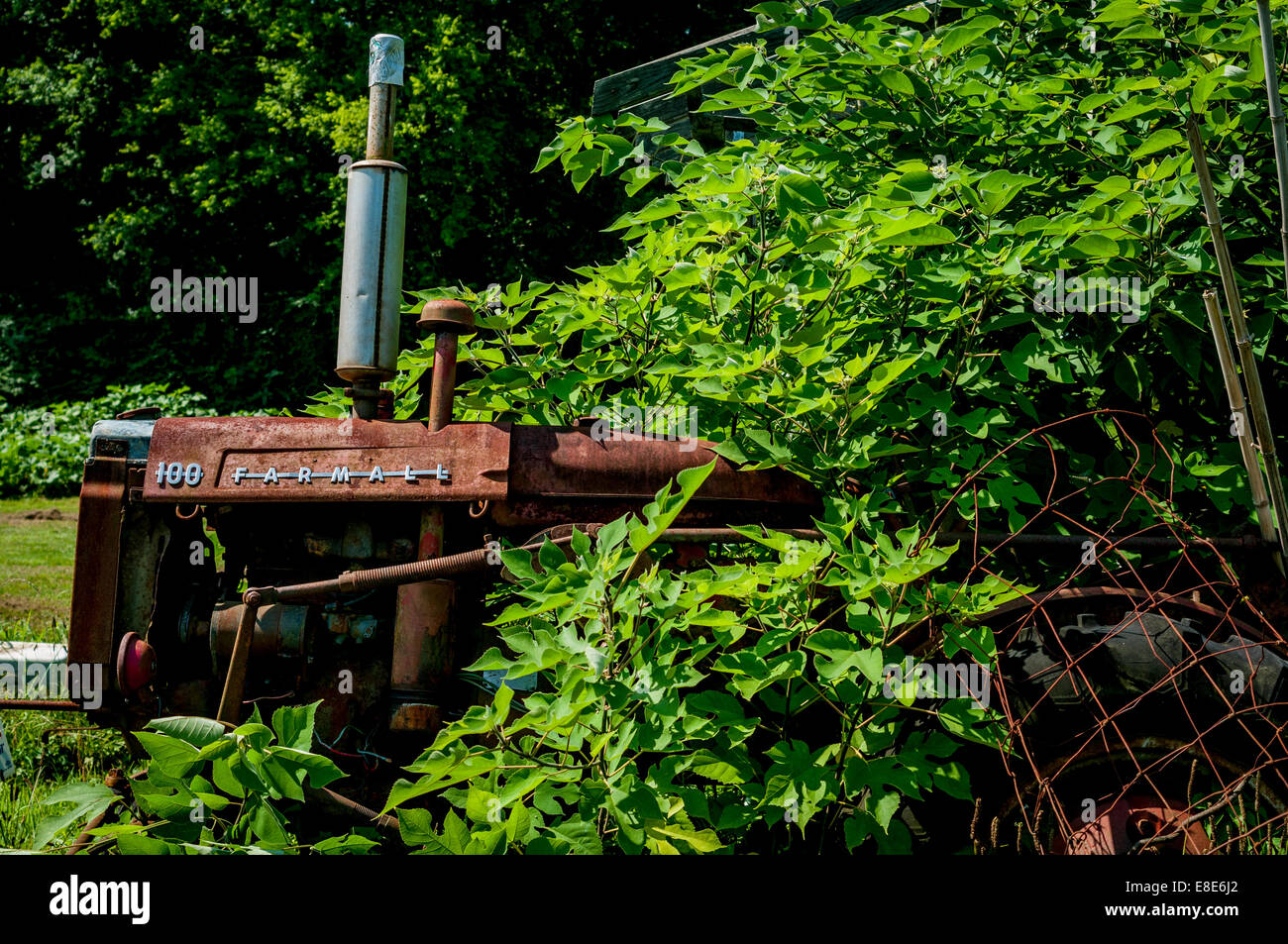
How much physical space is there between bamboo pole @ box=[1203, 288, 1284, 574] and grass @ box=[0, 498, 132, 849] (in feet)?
9.04

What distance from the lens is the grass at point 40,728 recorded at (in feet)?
11.4

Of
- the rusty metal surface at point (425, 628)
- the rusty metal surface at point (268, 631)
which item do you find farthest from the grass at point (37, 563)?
the rusty metal surface at point (425, 628)

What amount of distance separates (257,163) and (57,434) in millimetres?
5856

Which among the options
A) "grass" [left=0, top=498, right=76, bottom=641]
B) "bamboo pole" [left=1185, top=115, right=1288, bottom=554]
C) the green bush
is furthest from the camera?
the green bush

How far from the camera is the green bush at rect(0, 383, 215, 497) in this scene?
13.2 meters

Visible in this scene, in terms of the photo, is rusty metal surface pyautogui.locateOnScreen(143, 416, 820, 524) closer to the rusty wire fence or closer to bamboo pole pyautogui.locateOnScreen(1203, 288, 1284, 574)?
the rusty wire fence

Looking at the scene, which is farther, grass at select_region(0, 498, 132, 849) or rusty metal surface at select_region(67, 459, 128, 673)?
grass at select_region(0, 498, 132, 849)

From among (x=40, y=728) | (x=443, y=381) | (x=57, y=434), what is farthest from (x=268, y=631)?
(x=57, y=434)

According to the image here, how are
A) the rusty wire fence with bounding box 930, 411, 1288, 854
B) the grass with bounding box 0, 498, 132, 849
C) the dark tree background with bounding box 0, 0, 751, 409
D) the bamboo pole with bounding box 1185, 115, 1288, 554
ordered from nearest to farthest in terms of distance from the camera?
the bamboo pole with bounding box 1185, 115, 1288, 554 → the rusty wire fence with bounding box 930, 411, 1288, 854 → the grass with bounding box 0, 498, 132, 849 → the dark tree background with bounding box 0, 0, 751, 409

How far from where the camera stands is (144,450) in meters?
2.72

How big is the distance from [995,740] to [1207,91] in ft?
4.85

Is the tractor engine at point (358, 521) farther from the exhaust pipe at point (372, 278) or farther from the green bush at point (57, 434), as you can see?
the green bush at point (57, 434)

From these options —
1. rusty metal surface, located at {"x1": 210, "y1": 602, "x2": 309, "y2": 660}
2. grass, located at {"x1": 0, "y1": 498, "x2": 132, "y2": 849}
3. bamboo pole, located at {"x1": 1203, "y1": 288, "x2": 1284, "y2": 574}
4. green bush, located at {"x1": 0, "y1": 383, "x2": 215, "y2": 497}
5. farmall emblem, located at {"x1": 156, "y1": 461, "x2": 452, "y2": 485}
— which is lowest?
grass, located at {"x1": 0, "y1": 498, "x2": 132, "y2": 849}

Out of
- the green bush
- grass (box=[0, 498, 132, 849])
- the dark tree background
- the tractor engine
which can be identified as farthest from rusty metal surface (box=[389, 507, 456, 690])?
the dark tree background
